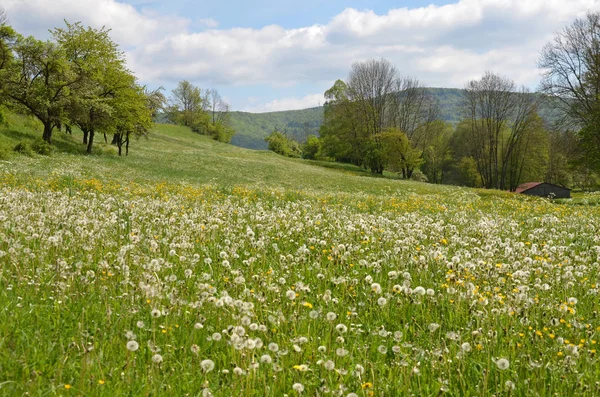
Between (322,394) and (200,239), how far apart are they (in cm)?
449

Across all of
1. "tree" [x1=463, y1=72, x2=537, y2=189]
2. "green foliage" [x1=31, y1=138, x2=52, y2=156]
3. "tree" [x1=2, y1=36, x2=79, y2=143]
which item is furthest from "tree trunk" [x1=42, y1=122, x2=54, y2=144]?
"tree" [x1=463, y1=72, x2=537, y2=189]

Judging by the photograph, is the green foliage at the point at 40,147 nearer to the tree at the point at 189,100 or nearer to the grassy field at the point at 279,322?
the grassy field at the point at 279,322

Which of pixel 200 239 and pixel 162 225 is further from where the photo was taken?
pixel 162 225

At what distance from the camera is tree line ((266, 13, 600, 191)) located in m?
37.6

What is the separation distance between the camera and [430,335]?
378 cm

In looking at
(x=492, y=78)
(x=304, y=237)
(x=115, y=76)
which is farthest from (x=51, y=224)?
(x=492, y=78)

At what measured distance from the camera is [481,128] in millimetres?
71562

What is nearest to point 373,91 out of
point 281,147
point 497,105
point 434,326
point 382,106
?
point 382,106

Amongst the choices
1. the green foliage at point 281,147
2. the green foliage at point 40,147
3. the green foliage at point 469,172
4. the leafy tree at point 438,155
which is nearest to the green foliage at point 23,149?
the green foliage at point 40,147

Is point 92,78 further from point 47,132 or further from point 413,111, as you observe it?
point 413,111

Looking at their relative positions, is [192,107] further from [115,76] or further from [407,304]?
[407,304]

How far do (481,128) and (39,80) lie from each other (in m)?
67.0

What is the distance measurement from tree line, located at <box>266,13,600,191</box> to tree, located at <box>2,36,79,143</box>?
147 ft

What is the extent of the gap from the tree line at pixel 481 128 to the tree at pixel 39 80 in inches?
1768
